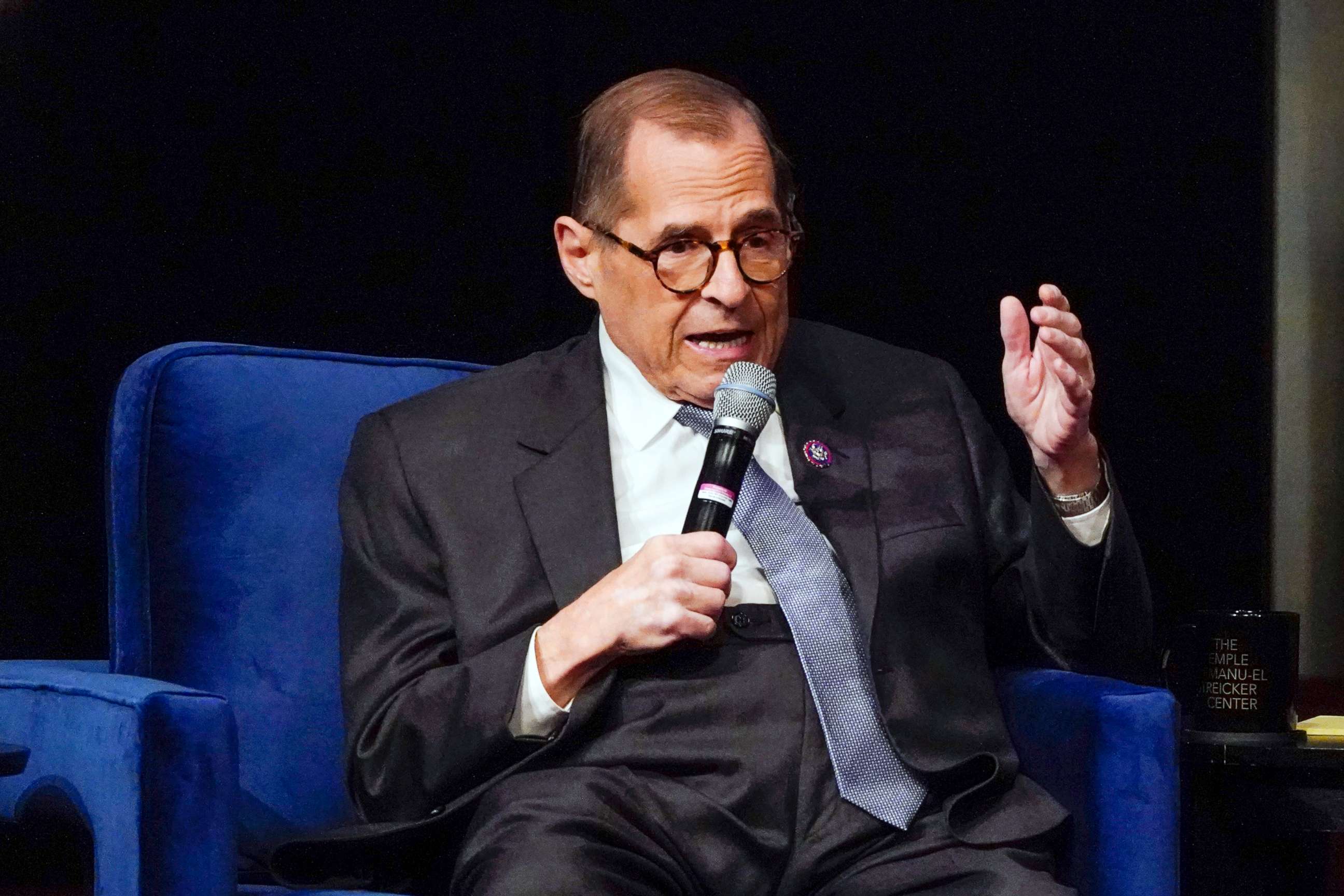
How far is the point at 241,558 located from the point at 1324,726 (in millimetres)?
1348

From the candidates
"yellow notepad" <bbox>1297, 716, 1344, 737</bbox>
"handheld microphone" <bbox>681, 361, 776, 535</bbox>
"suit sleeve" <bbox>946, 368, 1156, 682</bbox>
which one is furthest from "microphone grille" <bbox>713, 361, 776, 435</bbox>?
"yellow notepad" <bbox>1297, 716, 1344, 737</bbox>

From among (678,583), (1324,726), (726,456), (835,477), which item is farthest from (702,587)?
(1324,726)

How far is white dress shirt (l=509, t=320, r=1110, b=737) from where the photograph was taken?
5.44 ft

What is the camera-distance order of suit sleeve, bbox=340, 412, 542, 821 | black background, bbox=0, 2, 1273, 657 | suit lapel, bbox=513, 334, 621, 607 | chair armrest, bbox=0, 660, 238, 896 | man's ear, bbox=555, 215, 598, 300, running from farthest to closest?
1. black background, bbox=0, 2, 1273, 657
2. man's ear, bbox=555, 215, 598, 300
3. suit lapel, bbox=513, 334, 621, 607
4. suit sleeve, bbox=340, 412, 542, 821
5. chair armrest, bbox=0, 660, 238, 896

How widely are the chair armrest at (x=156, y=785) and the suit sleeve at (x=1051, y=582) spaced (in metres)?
0.89

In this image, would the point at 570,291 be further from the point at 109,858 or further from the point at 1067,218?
the point at 109,858

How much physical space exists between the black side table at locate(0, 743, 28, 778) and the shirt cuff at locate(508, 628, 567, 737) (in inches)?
18.6

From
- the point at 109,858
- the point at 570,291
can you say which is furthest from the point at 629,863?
the point at 570,291

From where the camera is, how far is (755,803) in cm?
152

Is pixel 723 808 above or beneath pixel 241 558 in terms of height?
beneath

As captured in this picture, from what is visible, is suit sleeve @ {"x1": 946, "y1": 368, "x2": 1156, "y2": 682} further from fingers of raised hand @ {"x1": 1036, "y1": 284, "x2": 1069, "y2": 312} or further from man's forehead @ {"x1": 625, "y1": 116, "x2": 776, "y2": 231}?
man's forehead @ {"x1": 625, "y1": 116, "x2": 776, "y2": 231}

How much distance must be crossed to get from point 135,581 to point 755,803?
741 millimetres

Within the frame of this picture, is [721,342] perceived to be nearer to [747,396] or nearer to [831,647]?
[747,396]

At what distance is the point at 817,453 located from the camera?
5.70ft
